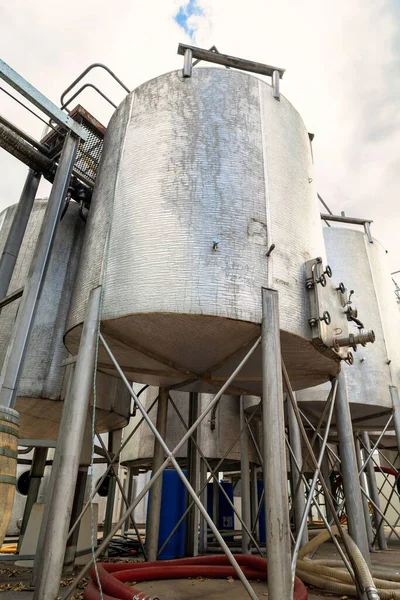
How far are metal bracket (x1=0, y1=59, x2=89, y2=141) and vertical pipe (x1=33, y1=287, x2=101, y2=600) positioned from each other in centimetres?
324

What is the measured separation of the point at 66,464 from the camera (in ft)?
13.6

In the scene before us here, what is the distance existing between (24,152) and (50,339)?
3.11m

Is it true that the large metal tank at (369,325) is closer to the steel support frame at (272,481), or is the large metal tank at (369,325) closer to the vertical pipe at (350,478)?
the vertical pipe at (350,478)

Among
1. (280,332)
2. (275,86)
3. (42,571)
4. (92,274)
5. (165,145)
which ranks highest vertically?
(275,86)

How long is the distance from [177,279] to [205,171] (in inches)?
60.6

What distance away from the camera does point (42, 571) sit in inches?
149

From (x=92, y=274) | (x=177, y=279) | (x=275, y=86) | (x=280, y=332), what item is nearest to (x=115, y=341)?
(x=92, y=274)

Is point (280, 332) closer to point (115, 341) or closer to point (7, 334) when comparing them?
point (115, 341)

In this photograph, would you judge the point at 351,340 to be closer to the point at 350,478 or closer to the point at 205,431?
the point at 350,478

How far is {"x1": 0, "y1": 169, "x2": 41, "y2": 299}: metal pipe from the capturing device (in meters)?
6.75

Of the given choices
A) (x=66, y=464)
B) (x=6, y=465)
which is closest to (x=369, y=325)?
(x=66, y=464)

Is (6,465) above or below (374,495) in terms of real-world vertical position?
below

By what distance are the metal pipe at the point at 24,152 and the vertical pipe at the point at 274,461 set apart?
4703 mm

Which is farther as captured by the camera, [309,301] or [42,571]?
[309,301]
